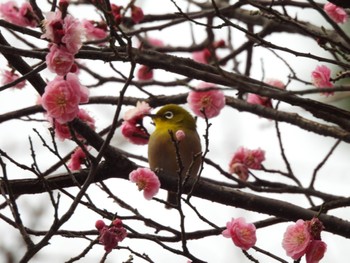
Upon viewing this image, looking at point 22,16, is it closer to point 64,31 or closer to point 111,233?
point 64,31

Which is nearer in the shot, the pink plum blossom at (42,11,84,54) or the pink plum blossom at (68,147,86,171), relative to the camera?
the pink plum blossom at (42,11,84,54)

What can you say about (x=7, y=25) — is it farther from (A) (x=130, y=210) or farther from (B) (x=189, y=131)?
(B) (x=189, y=131)

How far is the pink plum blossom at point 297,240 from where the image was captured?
2609mm

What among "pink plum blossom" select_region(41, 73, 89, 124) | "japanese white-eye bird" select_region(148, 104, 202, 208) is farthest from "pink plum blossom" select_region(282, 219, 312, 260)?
"japanese white-eye bird" select_region(148, 104, 202, 208)

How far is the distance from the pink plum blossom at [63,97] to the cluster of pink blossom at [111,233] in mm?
474

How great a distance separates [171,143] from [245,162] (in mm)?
507

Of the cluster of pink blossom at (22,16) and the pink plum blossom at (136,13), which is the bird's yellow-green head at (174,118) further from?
the cluster of pink blossom at (22,16)

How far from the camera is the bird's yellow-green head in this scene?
4.80 meters

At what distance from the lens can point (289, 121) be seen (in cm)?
396

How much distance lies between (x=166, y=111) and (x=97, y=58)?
216cm

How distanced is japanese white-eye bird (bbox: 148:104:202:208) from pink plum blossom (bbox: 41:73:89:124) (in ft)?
5.24

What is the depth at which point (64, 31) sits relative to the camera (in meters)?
2.47

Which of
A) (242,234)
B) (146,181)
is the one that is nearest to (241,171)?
(146,181)

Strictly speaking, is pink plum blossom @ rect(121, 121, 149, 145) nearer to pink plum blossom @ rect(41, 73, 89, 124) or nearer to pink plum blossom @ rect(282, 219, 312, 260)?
pink plum blossom @ rect(41, 73, 89, 124)
